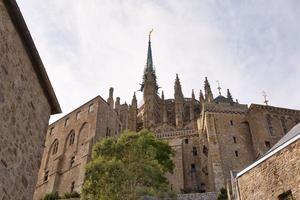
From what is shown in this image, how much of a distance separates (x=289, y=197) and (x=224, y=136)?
30.5m

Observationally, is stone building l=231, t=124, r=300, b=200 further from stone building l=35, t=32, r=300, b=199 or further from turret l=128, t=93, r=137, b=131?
turret l=128, t=93, r=137, b=131

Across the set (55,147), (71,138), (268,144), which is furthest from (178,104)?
(268,144)

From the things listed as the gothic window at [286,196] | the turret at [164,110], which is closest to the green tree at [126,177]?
the gothic window at [286,196]

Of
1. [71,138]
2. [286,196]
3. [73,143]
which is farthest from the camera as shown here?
[71,138]

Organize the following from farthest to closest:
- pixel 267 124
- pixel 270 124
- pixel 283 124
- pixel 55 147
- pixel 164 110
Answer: pixel 164 110 → pixel 55 147 → pixel 283 124 → pixel 270 124 → pixel 267 124

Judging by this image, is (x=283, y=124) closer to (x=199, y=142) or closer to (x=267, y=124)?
(x=267, y=124)

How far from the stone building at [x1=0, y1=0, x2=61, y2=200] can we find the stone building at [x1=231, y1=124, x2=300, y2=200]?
677 cm

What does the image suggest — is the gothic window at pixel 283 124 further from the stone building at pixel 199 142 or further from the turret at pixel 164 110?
the turret at pixel 164 110

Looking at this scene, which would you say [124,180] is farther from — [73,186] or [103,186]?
[73,186]

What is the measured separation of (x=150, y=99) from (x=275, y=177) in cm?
5749

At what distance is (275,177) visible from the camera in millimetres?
12312

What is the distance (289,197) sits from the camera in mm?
11633

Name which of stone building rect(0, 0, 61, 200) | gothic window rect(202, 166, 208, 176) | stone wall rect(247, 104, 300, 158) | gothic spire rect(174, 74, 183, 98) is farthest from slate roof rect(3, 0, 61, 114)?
gothic spire rect(174, 74, 183, 98)

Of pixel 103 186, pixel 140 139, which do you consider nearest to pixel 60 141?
pixel 140 139
